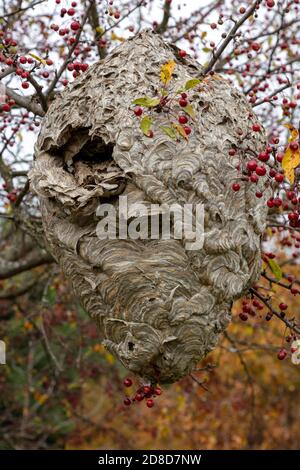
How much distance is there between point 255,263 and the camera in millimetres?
2945

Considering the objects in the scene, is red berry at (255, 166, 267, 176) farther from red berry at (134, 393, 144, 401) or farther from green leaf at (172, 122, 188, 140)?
red berry at (134, 393, 144, 401)

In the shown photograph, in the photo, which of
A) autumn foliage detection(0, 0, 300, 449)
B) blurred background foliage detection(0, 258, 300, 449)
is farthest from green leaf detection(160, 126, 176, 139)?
blurred background foliage detection(0, 258, 300, 449)

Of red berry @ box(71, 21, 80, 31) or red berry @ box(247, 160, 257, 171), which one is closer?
red berry @ box(247, 160, 257, 171)

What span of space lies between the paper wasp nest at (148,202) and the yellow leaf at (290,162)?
27cm

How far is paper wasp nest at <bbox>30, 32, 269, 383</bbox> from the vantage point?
2.68 metres

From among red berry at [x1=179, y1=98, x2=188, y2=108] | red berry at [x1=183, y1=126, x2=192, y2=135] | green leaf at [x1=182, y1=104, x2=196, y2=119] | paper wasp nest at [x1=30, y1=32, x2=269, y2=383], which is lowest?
paper wasp nest at [x1=30, y1=32, x2=269, y2=383]

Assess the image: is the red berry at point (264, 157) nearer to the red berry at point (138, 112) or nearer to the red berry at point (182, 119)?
the red berry at point (182, 119)

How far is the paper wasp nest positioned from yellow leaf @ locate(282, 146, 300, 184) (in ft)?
0.90

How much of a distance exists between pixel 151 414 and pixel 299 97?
9.46m

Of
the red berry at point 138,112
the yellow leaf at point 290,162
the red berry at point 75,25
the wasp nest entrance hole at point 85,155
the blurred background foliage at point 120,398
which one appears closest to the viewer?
the yellow leaf at point 290,162

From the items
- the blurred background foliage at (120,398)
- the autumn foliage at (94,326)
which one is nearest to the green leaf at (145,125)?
the autumn foliage at (94,326)

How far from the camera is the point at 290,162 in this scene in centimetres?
250

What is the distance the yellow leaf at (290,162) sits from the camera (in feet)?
8.18

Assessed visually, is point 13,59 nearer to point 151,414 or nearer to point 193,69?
point 193,69
